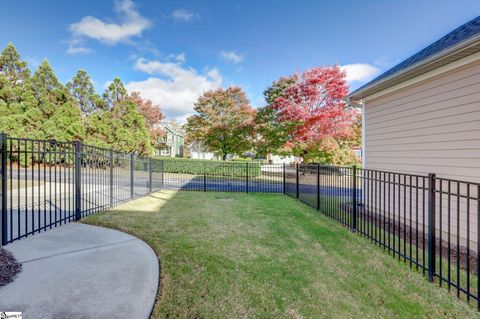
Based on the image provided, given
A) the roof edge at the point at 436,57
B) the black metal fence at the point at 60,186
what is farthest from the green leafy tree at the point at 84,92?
the roof edge at the point at 436,57

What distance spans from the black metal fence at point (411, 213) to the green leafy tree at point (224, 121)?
1078cm

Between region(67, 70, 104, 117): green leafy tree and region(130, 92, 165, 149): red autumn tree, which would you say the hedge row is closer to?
region(67, 70, 104, 117): green leafy tree

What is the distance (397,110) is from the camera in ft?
19.8

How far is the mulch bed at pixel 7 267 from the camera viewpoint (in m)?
2.47

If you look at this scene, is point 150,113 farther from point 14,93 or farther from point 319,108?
point 319,108

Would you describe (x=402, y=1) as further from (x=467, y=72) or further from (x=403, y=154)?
(x=403, y=154)

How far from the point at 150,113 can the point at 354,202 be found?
25245 millimetres

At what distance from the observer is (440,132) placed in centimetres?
477

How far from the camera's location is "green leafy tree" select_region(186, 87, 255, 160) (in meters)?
20.0

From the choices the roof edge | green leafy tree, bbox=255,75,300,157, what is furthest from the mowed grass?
green leafy tree, bbox=255,75,300,157

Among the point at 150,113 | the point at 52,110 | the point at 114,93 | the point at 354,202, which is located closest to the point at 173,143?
the point at 150,113

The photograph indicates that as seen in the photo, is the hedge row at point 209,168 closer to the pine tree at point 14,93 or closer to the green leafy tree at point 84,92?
the green leafy tree at point 84,92

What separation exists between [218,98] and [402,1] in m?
16.0

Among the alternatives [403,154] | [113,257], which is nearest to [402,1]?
[403,154]
